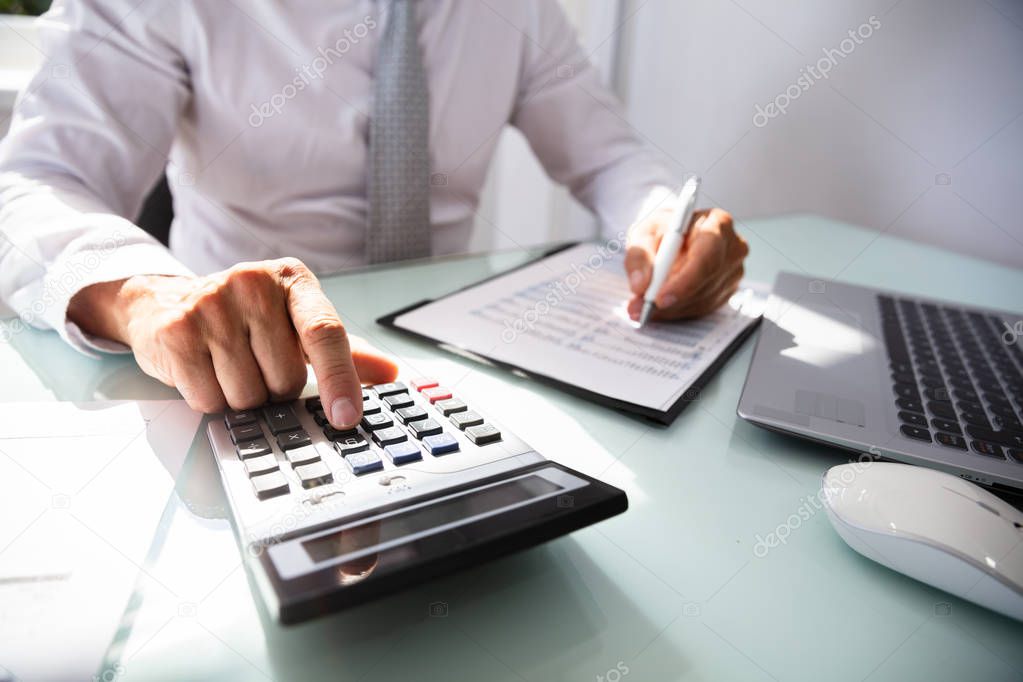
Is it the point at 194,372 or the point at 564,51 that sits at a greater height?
the point at 564,51

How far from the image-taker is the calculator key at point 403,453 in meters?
0.34

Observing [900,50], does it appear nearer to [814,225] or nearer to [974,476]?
[814,225]

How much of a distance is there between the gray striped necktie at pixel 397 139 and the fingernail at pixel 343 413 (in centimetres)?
50

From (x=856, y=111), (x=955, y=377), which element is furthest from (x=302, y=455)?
(x=856, y=111)

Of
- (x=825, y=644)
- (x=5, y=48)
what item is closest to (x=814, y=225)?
(x=825, y=644)

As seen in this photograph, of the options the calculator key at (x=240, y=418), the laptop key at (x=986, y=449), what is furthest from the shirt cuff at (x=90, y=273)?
the laptop key at (x=986, y=449)

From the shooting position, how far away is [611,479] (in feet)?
1.26

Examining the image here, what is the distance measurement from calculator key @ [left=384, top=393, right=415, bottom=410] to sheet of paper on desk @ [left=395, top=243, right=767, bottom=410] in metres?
0.13

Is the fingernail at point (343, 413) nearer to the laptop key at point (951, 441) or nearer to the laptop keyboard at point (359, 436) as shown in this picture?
the laptop keyboard at point (359, 436)

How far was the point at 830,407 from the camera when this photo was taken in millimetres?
447

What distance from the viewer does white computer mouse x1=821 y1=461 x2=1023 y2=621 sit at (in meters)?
0.29

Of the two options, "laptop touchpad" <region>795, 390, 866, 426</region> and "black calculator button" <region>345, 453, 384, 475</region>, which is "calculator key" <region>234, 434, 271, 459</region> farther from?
"laptop touchpad" <region>795, 390, 866, 426</region>

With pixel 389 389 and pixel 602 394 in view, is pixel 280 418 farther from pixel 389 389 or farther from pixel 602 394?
pixel 602 394

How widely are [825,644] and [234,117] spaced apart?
813 millimetres
